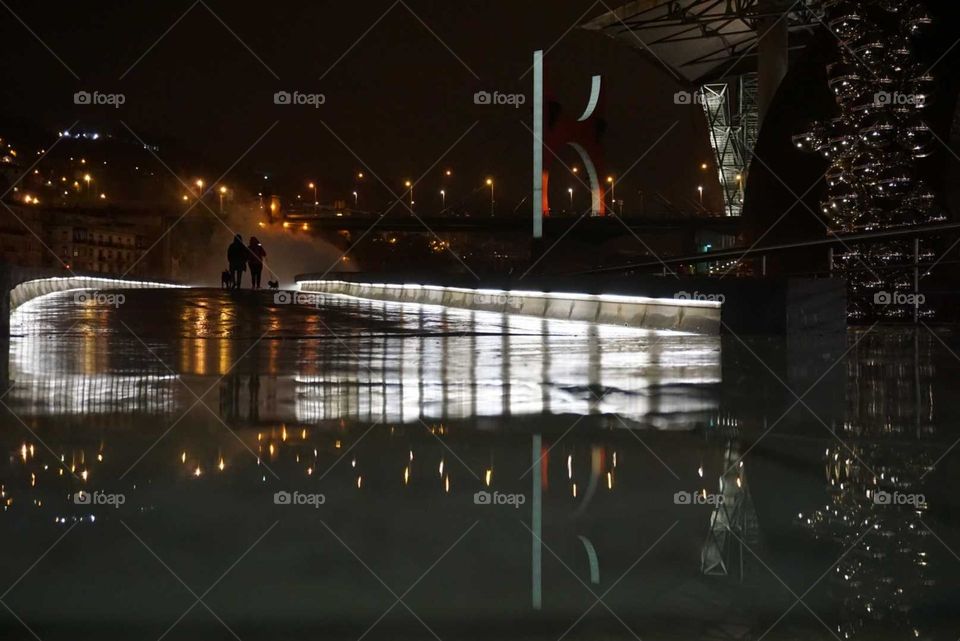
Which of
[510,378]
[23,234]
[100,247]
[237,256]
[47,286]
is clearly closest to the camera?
[510,378]

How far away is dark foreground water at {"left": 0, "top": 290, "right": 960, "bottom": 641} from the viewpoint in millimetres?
2846

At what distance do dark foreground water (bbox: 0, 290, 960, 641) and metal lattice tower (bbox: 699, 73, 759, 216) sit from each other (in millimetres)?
108656

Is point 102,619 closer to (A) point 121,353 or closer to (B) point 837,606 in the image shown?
(B) point 837,606

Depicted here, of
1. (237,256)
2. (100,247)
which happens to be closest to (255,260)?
(237,256)

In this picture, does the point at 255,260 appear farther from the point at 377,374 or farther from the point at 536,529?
the point at 536,529

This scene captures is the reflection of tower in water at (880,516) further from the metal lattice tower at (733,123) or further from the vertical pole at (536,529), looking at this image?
the metal lattice tower at (733,123)

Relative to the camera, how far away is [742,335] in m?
15.5

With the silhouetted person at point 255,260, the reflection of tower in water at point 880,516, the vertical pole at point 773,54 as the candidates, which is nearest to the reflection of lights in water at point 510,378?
the reflection of tower in water at point 880,516

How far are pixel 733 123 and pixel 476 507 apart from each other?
123802 millimetres

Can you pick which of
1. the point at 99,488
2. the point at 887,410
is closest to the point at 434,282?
the point at 887,410

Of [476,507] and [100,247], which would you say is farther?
[100,247]

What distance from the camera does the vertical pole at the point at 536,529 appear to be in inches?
118

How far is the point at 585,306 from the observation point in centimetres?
2159

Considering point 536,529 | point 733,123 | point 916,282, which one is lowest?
point 536,529
